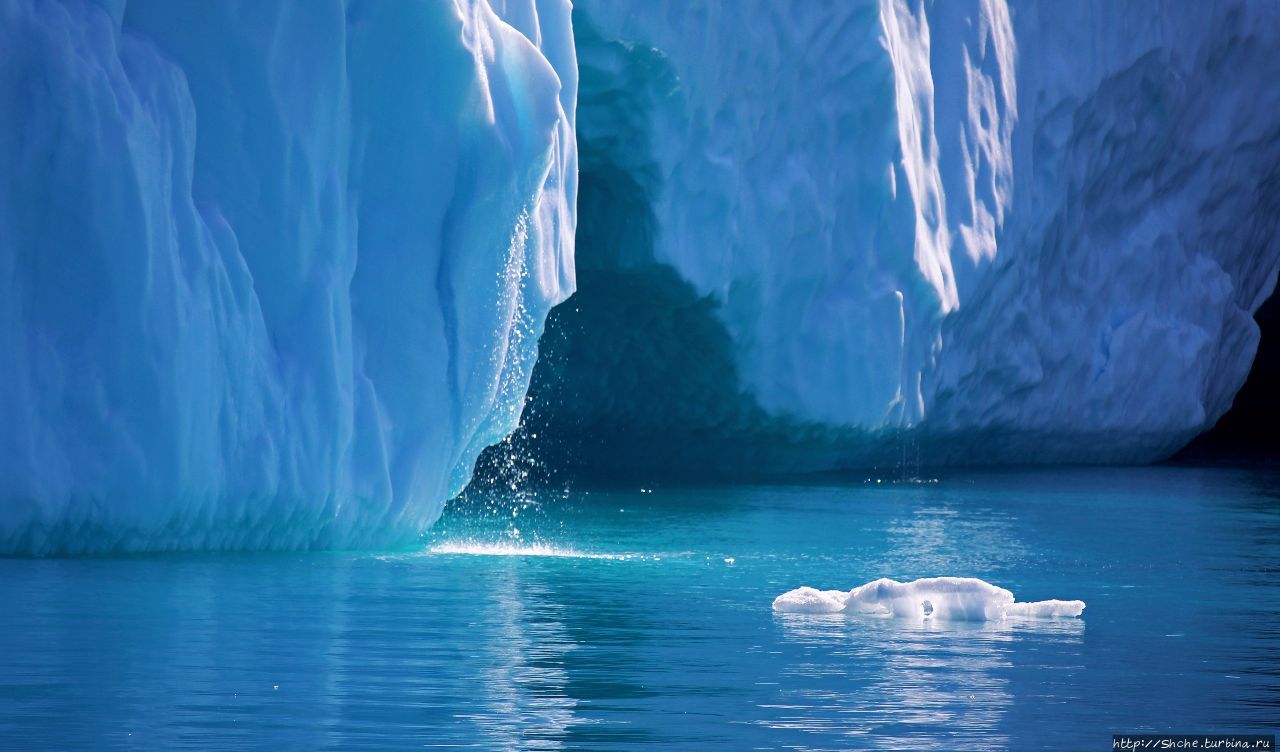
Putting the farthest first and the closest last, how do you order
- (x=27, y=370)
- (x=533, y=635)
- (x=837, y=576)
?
(x=837, y=576)
(x=27, y=370)
(x=533, y=635)

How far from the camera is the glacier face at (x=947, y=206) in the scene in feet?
47.2

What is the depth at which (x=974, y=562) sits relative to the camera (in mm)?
9469

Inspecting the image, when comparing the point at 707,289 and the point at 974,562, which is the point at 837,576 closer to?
the point at 974,562

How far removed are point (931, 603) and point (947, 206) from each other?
1018 centimetres

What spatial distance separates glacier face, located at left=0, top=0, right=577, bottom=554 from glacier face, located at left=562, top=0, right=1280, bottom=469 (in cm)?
371

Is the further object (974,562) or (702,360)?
(702,360)

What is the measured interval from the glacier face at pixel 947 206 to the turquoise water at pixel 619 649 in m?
4.40

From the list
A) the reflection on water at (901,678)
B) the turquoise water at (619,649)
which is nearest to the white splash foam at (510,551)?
the turquoise water at (619,649)

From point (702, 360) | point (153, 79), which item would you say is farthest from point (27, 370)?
point (702, 360)

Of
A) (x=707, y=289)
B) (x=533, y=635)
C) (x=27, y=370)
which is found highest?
(x=707, y=289)

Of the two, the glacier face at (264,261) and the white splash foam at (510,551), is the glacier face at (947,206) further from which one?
the white splash foam at (510,551)

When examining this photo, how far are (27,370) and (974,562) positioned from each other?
4.67m

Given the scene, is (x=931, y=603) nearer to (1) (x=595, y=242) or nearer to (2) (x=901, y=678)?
(2) (x=901, y=678)

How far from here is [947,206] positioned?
17.0m
